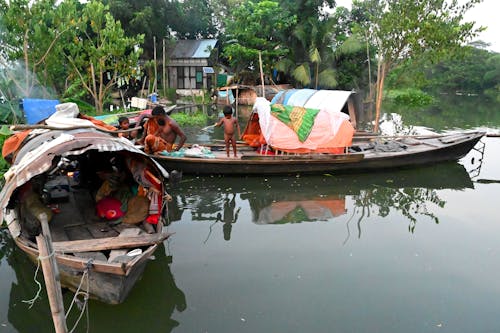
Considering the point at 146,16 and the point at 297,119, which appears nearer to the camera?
the point at 297,119

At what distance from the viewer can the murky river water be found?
12.9ft

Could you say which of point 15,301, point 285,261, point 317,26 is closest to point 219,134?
point 285,261

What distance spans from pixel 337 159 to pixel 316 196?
1233mm

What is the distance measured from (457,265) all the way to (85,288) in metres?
4.86

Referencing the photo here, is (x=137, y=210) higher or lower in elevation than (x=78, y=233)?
higher

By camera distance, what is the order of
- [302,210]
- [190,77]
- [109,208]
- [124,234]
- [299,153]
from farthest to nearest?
[190,77] → [299,153] → [302,210] → [109,208] → [124,234]

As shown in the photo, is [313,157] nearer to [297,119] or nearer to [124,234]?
[297,119]

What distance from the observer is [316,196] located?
7820mm

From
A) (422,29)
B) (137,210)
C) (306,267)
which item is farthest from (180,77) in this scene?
(306,267)

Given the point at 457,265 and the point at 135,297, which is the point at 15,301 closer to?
the point at 135,297

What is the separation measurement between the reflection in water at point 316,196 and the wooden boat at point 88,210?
4.90ft

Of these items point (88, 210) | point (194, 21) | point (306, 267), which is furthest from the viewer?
point (194, 21)

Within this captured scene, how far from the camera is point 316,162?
8469 millimetres

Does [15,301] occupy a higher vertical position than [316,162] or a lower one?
lower
